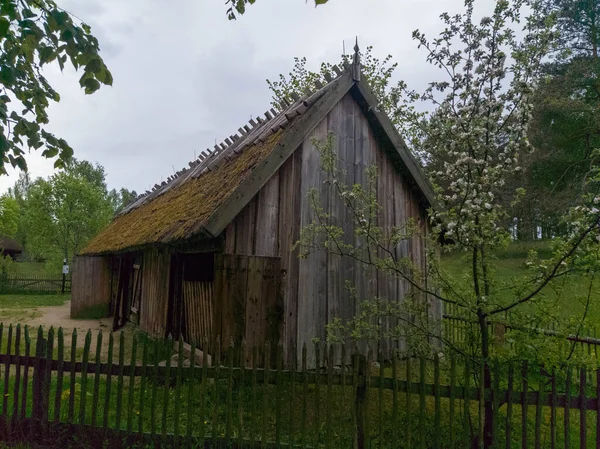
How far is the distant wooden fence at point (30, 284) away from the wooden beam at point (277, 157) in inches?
848

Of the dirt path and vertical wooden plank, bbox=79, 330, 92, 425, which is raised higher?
vertical wooden plank, bbox=79, 330, 92, 425

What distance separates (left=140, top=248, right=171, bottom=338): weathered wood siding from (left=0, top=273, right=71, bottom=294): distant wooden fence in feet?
52.1

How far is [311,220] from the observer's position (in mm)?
6484

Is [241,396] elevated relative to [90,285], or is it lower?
lower

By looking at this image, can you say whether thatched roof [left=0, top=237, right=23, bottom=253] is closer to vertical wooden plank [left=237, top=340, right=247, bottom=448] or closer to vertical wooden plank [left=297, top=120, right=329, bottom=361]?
vertical wooden plank [left=297, top=120, right=329, bottom=361]

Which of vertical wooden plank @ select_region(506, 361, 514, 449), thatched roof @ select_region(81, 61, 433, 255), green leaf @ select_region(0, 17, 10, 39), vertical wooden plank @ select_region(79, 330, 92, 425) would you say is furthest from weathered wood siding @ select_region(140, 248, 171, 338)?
vertical wooden plank @ select_region(506, 361, 514, 449)

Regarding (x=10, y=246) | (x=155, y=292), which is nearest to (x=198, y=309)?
(x=155, y=292)

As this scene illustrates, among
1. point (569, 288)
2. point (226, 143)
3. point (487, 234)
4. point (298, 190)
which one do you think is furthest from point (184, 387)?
point (226, 143)

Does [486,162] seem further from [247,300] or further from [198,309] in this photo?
[198,309]

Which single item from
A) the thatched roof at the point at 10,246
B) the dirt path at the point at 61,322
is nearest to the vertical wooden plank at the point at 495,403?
the dirt path at the point at 61,322

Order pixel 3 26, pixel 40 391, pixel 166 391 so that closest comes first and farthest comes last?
pixel 3 26, pixel 166 391, pixel 40 391

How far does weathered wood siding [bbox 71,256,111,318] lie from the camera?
45.8 ft

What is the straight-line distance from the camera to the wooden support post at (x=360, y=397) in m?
3.75

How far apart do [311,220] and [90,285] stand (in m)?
11.1
